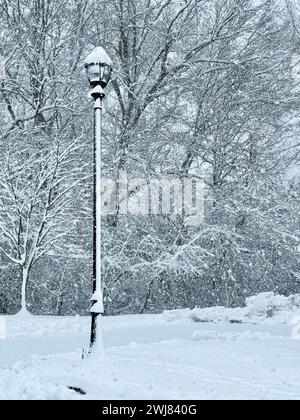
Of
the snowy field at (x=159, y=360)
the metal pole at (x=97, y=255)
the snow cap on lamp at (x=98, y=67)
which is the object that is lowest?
the snowy field at (x=159, y=360)

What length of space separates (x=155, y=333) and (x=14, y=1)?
14334 millimetres

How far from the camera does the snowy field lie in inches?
276

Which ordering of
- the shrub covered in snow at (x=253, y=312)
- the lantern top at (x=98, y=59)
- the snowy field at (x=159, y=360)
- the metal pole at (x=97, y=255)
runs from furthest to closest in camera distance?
the shrub covered in snow at (x=253, y=312)
the lantern top at (x=98, y=59)
the metal pole at (x=97, y=255)
the snowy field at (x=159, y=360)

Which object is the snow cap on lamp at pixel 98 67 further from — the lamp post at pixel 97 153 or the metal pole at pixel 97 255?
the metal pole at pixel 97 255

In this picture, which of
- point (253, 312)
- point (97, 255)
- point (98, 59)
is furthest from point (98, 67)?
point (253, 312)

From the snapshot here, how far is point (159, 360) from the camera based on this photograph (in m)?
9.26

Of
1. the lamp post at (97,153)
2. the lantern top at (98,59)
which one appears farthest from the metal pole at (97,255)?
the lantern top at (98,59)

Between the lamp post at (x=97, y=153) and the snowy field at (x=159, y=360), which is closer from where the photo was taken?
the snowy field at (x=159, y=360)

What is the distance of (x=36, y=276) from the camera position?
875 inches

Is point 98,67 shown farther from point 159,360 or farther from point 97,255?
point 159,360

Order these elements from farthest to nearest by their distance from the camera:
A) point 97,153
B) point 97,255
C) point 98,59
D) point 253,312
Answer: point 253,312 → point 98,59 → point 97,153 → point 97,255

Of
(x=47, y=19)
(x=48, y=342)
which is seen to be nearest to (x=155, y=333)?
(x=48, y=342)

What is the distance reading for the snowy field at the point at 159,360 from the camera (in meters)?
7.01

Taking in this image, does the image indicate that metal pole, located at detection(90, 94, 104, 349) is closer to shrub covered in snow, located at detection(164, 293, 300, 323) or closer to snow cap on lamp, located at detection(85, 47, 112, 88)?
snow cap on lamp, located at detection(85, 47, 112, 88)
